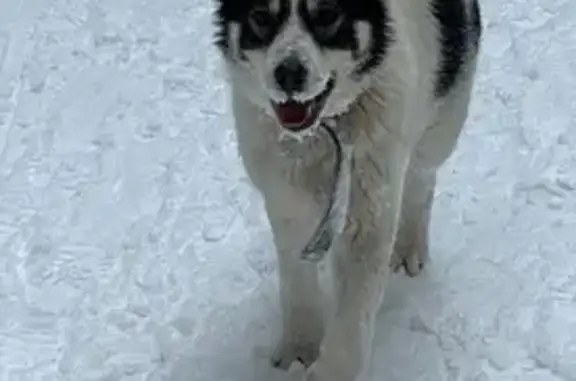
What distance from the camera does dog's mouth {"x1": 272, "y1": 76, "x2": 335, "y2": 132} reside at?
2.10 metres

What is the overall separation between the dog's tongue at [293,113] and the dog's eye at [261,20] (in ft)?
0.41

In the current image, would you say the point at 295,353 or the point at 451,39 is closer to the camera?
the point at 451,39

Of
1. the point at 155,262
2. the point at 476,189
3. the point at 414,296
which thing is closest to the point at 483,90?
the point at 476,189

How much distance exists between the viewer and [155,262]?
2.81 metres

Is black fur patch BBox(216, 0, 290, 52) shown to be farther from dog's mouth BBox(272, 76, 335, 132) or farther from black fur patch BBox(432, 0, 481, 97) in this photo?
black fur patch BBox(432, 0, 481, 97)

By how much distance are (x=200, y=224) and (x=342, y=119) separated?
77 centimetres

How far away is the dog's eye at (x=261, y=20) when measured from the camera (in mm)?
2055

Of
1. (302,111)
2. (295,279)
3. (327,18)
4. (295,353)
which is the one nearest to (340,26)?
(327,18)

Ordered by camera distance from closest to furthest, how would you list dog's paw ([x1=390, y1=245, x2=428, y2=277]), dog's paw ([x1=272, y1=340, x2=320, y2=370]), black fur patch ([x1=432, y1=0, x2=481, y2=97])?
black fur patch ([x1=432, y1=0, x2=481, y2=97]) → dog's paw ([x1=272, y1=340, x2=320, y2=370]) → dog's paw ([x1=390, y1=245, x2=428, y2=277])

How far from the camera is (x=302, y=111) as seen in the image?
2105 mm

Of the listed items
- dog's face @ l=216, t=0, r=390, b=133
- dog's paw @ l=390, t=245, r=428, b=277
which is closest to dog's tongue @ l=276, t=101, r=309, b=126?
dog's face @ l=216, t=0, r=390, b=133

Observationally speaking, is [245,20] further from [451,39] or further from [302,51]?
[451,39]

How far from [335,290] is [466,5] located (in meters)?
0.61

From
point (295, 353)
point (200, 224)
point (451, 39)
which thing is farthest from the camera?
point (200, 224)
